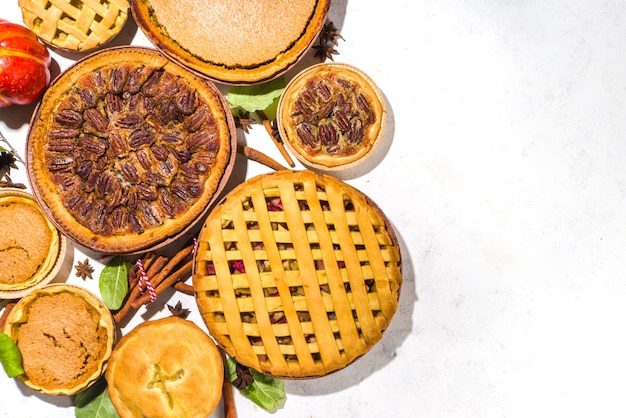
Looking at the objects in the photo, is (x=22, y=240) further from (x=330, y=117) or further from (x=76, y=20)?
(x=330, y=117)

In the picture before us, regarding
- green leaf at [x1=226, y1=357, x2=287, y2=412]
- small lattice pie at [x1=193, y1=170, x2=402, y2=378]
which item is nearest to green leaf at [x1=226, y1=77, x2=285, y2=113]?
small lattice pie at [x1=193, y1=170, x2=402, y2=378]

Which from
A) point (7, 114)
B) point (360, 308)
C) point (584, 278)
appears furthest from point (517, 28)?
point (7, 114)

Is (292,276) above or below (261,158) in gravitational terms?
below

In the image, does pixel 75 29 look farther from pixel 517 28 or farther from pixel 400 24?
pixel 517 28

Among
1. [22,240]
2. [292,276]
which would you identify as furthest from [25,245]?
[292,276]

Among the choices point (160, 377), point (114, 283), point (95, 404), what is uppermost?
point (114, 283)

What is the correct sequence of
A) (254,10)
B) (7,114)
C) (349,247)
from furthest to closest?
(7,114), (254,10), (349,247)

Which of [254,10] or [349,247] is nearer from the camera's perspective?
[349,247]
